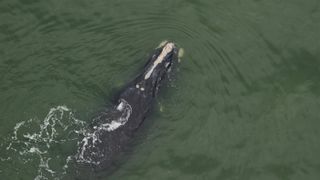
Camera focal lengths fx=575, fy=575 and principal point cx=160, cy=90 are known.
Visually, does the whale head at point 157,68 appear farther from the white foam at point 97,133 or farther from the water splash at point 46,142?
the water splash at point 46,142

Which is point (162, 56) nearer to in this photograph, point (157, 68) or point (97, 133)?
point (157, 68)

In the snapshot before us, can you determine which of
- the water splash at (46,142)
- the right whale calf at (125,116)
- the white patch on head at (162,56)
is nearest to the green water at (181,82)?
the water splash at (46,142)

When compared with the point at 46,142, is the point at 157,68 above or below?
above

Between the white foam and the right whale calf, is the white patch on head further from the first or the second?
the white foam

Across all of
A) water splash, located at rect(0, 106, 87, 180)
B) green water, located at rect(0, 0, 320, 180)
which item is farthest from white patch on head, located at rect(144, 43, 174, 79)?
water splash, located at rect(0, 106, 87, 180)

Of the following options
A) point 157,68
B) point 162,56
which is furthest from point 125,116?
point 162,56
